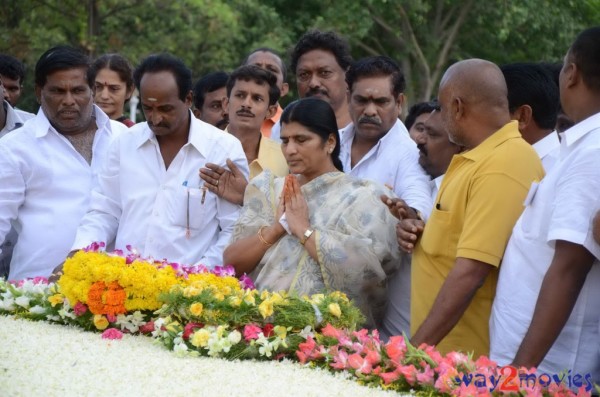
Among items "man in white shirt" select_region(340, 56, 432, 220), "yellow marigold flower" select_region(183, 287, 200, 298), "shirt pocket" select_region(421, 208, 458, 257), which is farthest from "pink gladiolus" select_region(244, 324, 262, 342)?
"man in white shirt" select_region(340, 56, 432, 220)

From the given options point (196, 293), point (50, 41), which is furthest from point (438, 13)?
point (196, 293)

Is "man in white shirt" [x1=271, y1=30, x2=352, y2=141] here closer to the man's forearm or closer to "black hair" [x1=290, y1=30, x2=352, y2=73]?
"black hair" [x1=290, y1=30, x2=352, y2=73]

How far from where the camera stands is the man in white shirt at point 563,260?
4.05m

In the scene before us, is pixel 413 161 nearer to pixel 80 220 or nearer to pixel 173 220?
pixel 173 220

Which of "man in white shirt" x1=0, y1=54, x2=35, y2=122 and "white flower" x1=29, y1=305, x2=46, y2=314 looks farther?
"man in white shirt" x1=0, y1=54, x2=35, y2=122

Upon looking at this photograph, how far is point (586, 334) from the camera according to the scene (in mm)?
4273

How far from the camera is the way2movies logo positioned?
391 centimetres

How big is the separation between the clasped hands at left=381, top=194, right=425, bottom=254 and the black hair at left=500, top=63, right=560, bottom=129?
30.9 inches

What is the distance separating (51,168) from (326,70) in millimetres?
2329

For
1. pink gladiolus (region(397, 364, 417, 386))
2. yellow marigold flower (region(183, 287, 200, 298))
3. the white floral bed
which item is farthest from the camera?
yellow marigold flower (region(183, 287, 200, 298))

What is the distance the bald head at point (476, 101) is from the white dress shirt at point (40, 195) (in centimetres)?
273

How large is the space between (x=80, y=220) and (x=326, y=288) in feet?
6.85

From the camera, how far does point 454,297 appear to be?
4.59 m

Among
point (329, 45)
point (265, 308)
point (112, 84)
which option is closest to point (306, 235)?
point (265, 308)
